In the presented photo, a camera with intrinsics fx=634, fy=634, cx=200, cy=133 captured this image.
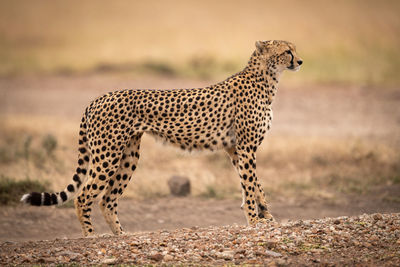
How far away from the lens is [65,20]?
91.6 feet

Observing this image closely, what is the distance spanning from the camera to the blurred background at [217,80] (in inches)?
368

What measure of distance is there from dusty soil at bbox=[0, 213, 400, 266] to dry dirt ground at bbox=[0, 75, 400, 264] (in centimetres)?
2

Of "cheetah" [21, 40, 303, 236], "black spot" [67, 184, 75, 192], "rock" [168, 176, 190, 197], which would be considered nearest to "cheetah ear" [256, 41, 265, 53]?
"cheetah" [21, 40, 303, 236]

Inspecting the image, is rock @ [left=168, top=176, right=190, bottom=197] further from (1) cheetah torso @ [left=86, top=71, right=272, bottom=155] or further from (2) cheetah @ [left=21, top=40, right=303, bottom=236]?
(1) cheetah torso @ [left=86, top=71, right=272, bottom=155]

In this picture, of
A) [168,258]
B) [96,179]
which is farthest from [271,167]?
[168,258]

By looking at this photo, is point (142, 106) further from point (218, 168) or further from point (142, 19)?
point (142, 19)

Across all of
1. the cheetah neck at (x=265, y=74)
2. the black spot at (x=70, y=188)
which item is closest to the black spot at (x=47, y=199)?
the black spot at (x=70, y=188)

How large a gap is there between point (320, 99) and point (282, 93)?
1.18m

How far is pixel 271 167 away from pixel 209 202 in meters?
2.06

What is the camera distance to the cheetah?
243 inches

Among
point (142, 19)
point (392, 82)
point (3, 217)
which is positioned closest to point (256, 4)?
point (142, 19)

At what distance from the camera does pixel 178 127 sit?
6.29 meters

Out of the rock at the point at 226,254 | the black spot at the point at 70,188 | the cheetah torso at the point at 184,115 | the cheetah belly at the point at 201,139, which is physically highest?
the cheetah torso at the point at 184,115

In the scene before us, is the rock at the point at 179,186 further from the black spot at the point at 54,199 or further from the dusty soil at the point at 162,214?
the black spot at the point at 54,199
